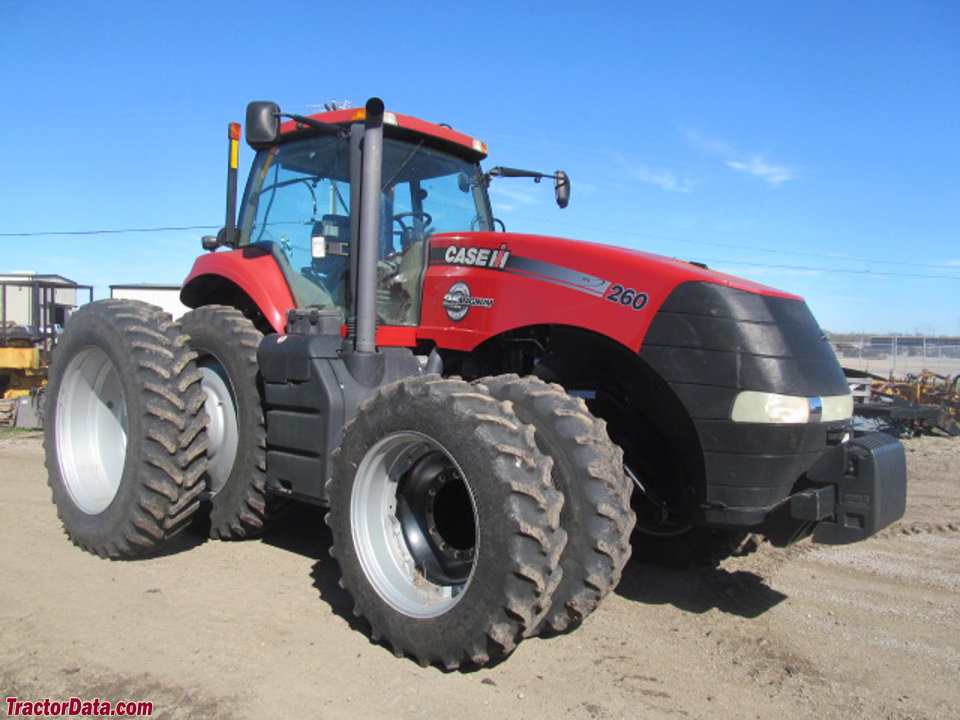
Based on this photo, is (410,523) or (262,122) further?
(262,122)

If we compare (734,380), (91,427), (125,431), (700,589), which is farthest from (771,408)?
(91,427)

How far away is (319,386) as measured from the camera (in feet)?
12.9

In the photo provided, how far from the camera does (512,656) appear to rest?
3.23 meters

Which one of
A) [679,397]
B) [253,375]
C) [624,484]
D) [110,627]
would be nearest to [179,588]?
[110,627]

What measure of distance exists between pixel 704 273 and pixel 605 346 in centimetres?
57

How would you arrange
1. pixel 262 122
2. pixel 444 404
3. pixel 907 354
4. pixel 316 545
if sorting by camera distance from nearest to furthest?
pixel 444 404 < pixel 262 122 < pixel 316 545 < pixel 907 354

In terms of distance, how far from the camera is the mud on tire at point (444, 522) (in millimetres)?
2866

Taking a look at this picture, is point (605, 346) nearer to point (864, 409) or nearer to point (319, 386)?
point (319, 386)

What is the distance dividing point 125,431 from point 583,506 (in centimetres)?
290

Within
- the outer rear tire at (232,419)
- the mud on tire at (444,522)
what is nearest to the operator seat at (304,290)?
the outer rear tire at (232,419)

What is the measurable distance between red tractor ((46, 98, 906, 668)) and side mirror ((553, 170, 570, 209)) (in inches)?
1.1

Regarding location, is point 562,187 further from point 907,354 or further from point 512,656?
point 907,354

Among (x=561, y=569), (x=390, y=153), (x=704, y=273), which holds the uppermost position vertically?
(x=390, y=153)

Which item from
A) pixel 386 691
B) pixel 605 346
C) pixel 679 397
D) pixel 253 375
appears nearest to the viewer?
pixel 386 691
